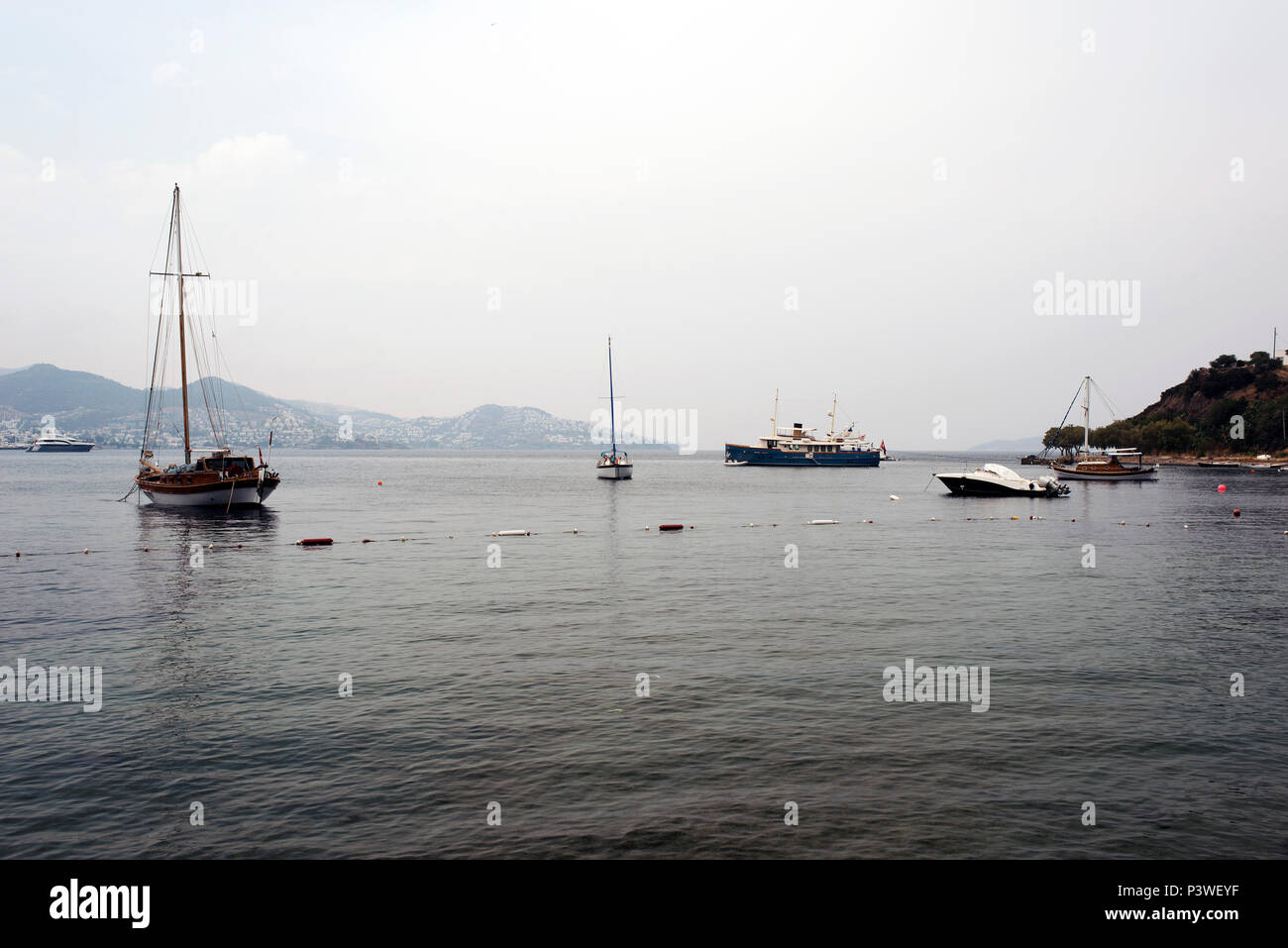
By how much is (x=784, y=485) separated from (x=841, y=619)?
344ft

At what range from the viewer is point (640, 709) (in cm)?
1806

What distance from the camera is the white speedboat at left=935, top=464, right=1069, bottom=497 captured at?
322 feet

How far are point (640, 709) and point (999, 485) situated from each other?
92043mm

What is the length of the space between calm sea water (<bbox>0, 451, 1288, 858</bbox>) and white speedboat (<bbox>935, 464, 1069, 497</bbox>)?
5418cm

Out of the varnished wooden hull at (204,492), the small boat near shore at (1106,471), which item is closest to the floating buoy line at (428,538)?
the varnished wooden hull at (204,492)

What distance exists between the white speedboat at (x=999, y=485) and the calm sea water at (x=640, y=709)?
54.2 metres

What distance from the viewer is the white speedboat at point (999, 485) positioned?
3868 inches
